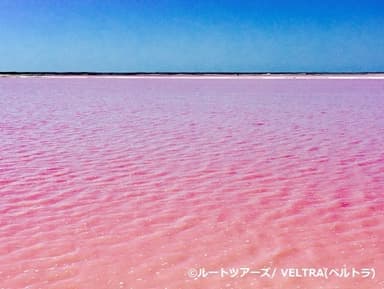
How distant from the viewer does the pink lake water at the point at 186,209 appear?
371 cm

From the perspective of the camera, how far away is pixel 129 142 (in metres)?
9.84

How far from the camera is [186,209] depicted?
522 cm

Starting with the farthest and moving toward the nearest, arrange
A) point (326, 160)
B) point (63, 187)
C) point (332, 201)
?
point (326, 160) < point (63, 187) < point (332, 201)

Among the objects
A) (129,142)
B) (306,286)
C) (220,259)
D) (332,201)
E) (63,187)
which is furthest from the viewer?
(129,142)

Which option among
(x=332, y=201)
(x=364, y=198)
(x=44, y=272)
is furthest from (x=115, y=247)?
(x=364, y=198)

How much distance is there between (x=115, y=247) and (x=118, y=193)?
1.75 metres

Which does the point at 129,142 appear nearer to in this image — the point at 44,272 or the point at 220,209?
the point at 220,209

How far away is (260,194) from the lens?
5812 mm

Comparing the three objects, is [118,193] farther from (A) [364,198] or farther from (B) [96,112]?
(B) [96,112]

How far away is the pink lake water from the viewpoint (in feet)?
12.2

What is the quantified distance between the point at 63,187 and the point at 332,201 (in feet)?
10.8

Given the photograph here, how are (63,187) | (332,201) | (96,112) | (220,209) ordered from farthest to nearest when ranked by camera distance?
(96,112) → (63,187) → (332,201) → (220,209)

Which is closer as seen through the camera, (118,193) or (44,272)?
(44,272)

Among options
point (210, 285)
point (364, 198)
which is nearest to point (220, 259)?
point (210, 285)
